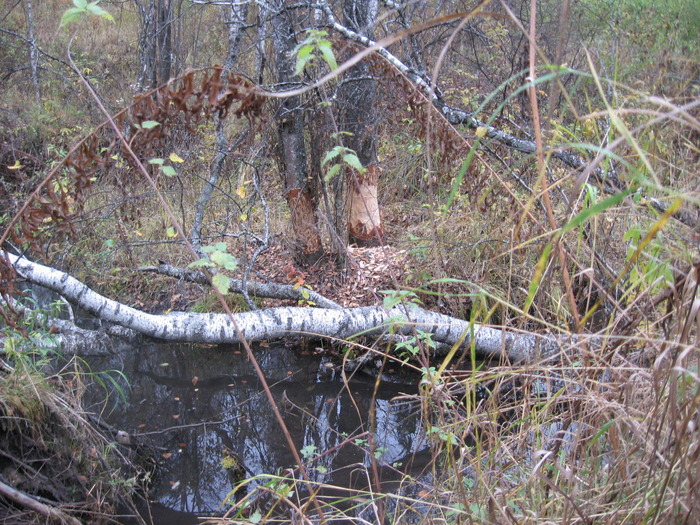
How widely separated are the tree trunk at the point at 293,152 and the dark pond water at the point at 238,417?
1.09 m

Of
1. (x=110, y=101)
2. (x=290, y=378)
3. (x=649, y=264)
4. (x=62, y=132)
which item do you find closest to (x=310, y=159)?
(x=290, y=378)

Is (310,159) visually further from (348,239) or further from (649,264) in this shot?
(649,264)

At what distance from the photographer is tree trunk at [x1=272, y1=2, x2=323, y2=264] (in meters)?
4.32

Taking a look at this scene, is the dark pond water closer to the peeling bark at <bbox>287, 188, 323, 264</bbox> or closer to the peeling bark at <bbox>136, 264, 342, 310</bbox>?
the peeling bark at <bbox>136, 264, 342, 310</bbox>

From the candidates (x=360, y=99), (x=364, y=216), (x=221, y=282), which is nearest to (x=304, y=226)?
(x=364, y=216)

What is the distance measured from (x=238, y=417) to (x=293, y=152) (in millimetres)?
2267

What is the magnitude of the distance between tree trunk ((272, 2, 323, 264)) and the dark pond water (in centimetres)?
109

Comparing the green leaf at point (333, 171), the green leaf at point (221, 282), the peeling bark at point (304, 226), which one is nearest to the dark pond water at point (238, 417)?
the peeling bark at point (304, 226)

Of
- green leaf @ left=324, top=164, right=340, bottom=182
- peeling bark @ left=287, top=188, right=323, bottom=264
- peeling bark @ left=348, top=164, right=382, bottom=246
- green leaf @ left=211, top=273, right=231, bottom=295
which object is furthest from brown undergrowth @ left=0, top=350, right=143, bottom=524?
peeling bark @ left=348, top=164, right=382, bottom=246

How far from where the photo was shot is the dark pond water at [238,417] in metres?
3.26

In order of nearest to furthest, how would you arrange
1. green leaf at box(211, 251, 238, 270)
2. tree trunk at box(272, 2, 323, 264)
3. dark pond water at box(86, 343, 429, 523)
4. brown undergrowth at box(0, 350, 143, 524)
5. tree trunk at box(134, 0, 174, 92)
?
green leaf at box(211, 251, 238, 270), brown undergrowth at box(0, 350, 143, 524), dark pond water at box(86, 343, 429, 523), tree trunk at box(272, 2, 323, 264), tree trunk at box(134, 0, 174, 92)

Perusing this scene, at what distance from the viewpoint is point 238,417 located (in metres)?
3.92

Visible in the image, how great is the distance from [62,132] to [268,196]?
3582mm

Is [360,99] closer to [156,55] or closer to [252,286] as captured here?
[252,286]
